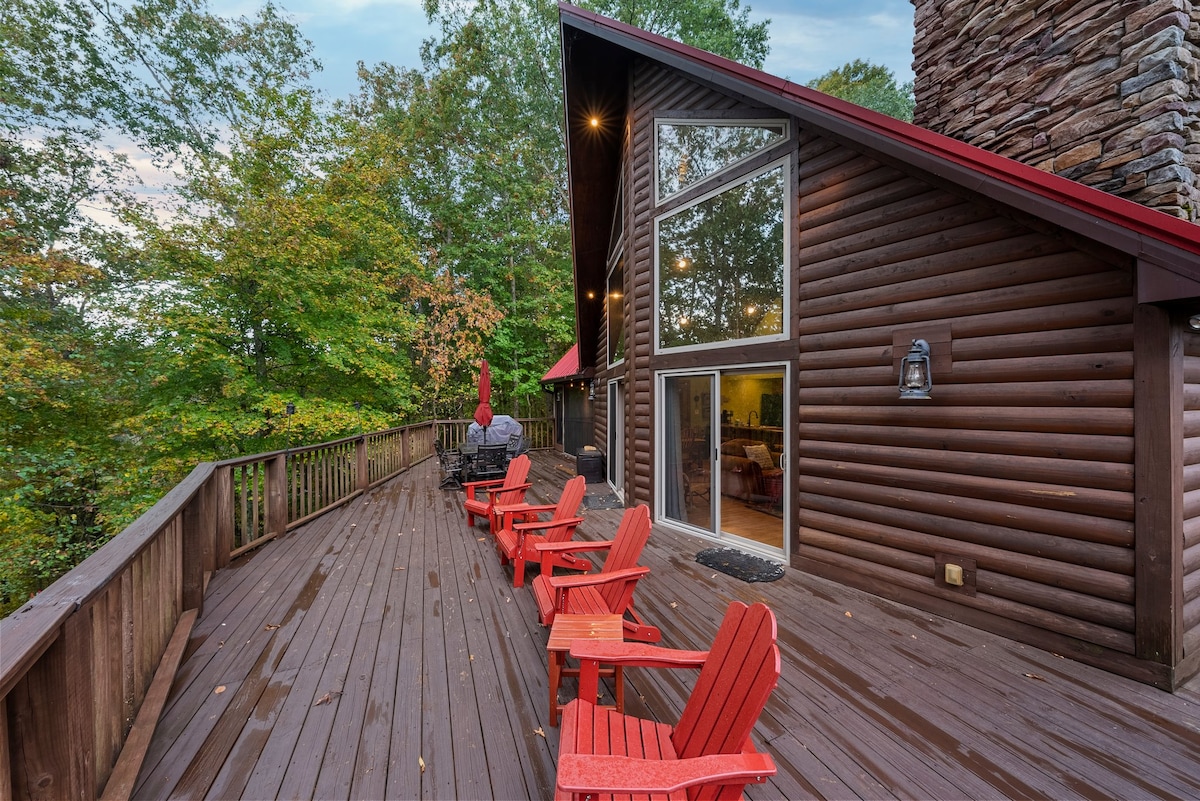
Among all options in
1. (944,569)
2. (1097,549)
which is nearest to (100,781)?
(944,569)

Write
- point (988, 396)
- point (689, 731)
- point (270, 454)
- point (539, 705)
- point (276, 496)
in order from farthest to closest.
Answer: point (276, 496), point (270, 454), point (988, 396), point (539, 705), point (689, 731)

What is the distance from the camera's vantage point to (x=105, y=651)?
5.42ft

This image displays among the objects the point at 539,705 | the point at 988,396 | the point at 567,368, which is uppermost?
the point at 567,368

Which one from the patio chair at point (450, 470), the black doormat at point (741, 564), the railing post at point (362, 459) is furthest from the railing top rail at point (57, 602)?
the patio chair at point (450, 470)

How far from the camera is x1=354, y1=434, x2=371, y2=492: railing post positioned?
680 centimetres

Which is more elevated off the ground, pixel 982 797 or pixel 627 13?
pixel 627 13

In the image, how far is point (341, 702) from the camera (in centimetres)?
217

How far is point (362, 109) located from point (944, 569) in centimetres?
1783

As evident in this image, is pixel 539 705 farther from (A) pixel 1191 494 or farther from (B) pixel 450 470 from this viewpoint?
(B) pixel 450 470

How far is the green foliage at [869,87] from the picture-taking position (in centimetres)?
1414

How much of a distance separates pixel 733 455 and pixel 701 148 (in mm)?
3536

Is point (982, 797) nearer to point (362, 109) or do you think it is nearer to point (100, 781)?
point (100, 781)

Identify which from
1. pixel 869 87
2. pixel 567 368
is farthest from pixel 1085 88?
pixel 869 87

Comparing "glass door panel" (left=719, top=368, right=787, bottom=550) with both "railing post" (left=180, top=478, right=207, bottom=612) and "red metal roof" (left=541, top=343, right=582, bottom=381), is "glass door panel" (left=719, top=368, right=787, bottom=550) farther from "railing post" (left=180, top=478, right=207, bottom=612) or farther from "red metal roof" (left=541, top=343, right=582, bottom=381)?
"red metal roof" (left=541, top=343, right=582, bottom=381)
